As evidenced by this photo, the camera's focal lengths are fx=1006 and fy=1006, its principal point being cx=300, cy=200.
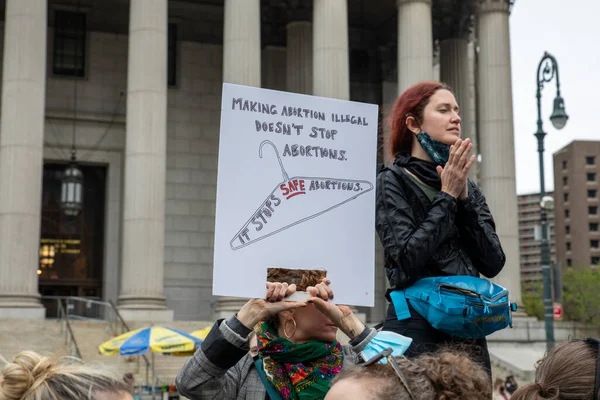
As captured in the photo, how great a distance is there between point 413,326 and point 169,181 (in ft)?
112

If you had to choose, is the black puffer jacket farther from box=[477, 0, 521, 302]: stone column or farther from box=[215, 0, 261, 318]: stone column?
box=[477, 0, 521, 302]: stone column

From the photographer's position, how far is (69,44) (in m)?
38.2

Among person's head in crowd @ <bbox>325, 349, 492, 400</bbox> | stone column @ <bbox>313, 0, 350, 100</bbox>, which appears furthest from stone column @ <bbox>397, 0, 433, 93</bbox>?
person's head in crowd @ <bbox>325, 349, 492, 400</bbox>

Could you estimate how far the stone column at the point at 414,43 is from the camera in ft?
110

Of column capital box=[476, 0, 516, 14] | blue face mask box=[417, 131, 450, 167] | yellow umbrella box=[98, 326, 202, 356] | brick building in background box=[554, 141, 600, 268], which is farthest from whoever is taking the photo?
brick building in background box=[554, 141, 600, 268]

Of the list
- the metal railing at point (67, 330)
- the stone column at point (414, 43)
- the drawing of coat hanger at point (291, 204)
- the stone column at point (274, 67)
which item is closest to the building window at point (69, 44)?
the stone column at point (274, 67)

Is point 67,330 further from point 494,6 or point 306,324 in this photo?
point 306,324

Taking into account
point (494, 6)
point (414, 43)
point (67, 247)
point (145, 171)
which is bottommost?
point (67, 247)

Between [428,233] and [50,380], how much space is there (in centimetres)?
253

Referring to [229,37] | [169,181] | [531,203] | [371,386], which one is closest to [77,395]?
[371,386]

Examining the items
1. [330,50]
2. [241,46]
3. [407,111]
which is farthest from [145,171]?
[407,111]

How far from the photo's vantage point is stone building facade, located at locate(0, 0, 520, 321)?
2967 centimetres

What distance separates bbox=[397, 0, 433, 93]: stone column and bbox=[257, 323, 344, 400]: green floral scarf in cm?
2897

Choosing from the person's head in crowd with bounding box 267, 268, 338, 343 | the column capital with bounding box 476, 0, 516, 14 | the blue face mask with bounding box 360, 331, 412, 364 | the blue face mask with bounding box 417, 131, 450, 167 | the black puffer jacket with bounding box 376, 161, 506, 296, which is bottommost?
the blue face mask with bounding box 360, 331, 412, 364
